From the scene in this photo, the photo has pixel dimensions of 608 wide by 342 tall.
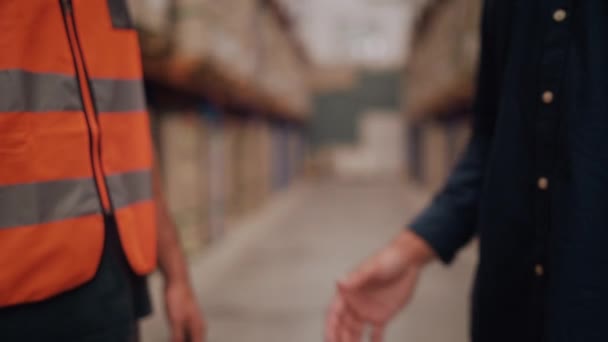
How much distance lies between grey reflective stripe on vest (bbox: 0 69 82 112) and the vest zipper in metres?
0.01

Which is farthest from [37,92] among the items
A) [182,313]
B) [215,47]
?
[215,47]

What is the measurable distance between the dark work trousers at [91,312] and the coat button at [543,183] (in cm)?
63

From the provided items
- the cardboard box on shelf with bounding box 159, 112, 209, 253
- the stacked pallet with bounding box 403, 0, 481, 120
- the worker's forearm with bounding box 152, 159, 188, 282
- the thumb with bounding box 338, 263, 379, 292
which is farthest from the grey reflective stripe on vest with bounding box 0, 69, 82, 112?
the stacked pallet with bounding box 403, 0, 481, 120

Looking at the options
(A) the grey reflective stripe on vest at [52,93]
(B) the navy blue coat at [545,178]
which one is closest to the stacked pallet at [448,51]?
(B) the navy blue coat at [545,178]

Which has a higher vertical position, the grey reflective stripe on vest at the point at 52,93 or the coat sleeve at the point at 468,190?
the grey reflective stripe on vest at the point at 52,93

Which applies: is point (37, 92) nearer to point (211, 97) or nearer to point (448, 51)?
point (211, 97)

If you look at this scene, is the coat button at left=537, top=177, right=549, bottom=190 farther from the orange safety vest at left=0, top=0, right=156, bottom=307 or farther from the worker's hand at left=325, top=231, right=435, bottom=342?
the orange safety vest at left=0, top=0, right=156, bottom=307

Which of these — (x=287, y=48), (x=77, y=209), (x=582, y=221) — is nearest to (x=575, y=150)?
(x=582, y=221)

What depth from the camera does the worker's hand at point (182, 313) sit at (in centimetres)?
83

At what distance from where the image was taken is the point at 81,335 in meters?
0.64

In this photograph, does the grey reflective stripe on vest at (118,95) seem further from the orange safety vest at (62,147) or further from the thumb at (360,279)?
the thumb at (360,279)

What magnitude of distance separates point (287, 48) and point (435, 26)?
265cm

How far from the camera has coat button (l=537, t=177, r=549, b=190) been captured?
24.5 inches

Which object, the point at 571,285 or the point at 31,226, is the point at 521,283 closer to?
the point at 571,285
